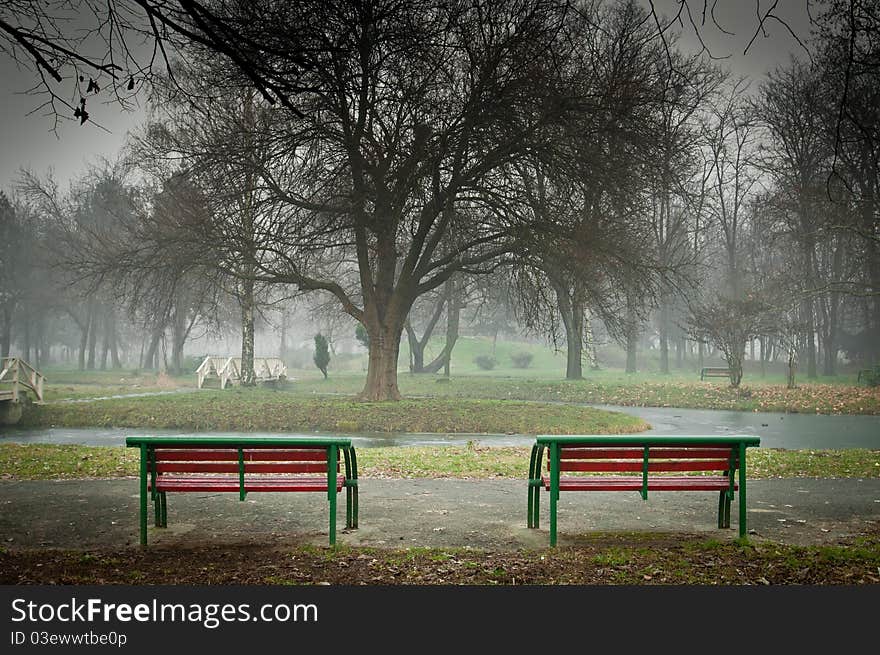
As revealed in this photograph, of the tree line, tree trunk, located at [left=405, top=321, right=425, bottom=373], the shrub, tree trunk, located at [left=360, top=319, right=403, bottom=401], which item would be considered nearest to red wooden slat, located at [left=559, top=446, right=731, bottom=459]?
the tree line

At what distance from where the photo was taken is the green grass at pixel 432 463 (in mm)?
10344

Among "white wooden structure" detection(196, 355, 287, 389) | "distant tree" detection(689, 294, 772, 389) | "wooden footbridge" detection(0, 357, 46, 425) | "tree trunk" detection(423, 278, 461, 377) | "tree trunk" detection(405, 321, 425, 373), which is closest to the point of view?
"wooden footbridge" detection(0, 357, 46, 425)

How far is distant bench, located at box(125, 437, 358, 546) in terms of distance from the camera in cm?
607

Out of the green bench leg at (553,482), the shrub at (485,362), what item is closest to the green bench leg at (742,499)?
the green bench leg at (553,482)

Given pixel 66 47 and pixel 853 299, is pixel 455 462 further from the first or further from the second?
pixel 853 299

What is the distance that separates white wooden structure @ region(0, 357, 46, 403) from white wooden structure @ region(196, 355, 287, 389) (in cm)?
759

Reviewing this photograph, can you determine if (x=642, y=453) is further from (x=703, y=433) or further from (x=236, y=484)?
(x=703, y=433)

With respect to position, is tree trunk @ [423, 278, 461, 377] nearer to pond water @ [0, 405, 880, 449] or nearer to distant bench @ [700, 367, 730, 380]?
distant bench @ [700, 367, 730, 380]

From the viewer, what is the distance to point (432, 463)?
1159cm

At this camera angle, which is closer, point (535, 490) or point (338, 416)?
point (535, 490)

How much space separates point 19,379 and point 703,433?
749 inches

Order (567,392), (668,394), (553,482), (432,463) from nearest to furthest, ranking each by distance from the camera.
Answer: (553,482), (432,463), (668,394), (567,392)

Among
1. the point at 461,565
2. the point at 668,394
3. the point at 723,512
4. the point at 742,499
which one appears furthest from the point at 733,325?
the point at 461,565

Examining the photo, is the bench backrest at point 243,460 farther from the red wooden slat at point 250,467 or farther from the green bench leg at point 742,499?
the green bench leg at point 742,499
